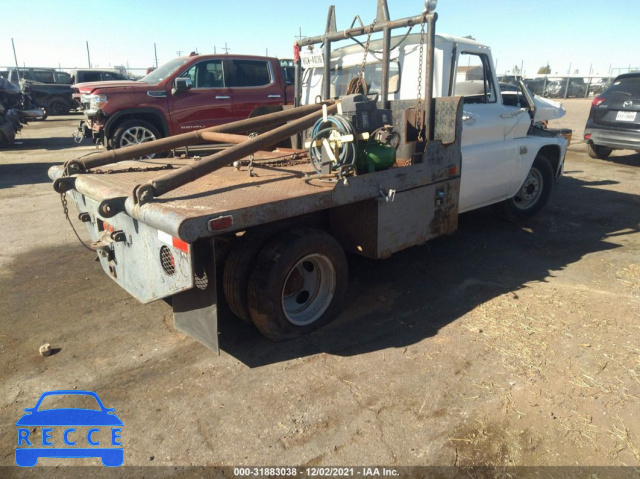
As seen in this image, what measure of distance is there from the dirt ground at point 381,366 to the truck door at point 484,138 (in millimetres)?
759

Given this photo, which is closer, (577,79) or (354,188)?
(354,188)

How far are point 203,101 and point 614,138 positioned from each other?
28.8 ft

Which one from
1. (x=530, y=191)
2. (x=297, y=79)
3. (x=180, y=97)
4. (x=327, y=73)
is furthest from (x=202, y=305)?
(x=180, y=97)

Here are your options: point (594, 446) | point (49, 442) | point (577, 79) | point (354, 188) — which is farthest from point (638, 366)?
point (577, 79)

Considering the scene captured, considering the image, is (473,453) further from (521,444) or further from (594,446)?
(594,446)

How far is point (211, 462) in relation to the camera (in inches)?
97.5

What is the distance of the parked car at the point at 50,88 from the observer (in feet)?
78.6

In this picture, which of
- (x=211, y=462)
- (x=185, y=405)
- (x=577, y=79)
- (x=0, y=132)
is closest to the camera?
(x=211, y=462)

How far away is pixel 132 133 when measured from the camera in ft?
30.0

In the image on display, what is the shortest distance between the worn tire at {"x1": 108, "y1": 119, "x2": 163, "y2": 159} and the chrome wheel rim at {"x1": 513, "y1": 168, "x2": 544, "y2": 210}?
21.5 ft

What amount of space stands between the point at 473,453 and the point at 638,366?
1548 millimetres

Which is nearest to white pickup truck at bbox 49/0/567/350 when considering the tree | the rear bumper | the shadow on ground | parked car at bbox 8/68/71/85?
the shadow on ground

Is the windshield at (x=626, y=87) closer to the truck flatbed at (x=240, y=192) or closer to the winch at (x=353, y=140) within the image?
the truck flatbed at (x=240, y=192)

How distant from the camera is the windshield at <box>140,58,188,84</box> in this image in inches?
373
